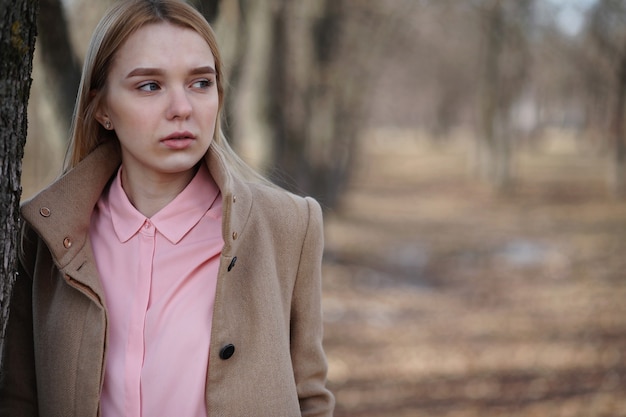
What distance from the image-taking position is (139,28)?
1.93 metres

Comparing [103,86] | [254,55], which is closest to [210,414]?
[103,86]

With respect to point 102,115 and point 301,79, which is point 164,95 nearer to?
point 102,115

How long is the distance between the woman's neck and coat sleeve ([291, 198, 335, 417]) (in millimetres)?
410

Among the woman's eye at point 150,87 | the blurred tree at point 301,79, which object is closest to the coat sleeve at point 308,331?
the woman's eye at point 150,87

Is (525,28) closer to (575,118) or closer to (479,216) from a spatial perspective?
(479,216)

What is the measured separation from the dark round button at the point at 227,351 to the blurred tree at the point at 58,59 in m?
3.10

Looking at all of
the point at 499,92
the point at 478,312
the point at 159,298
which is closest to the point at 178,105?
the point at 159,298

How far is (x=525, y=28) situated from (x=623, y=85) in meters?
3.54

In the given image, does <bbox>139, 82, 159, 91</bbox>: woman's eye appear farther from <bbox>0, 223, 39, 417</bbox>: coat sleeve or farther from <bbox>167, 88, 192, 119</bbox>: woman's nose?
<bbox>0, 223, 39, 417</bbox>: coat sleeve

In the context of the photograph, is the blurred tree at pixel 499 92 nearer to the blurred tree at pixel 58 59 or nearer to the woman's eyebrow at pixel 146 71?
the blurred tree at pixel 58 59

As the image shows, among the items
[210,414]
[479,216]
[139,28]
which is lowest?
[479,216]

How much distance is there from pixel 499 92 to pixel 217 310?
77.5 feet

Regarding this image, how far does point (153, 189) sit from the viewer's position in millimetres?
2090

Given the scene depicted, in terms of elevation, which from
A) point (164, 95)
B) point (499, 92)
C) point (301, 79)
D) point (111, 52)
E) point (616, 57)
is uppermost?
point (616, 57)
